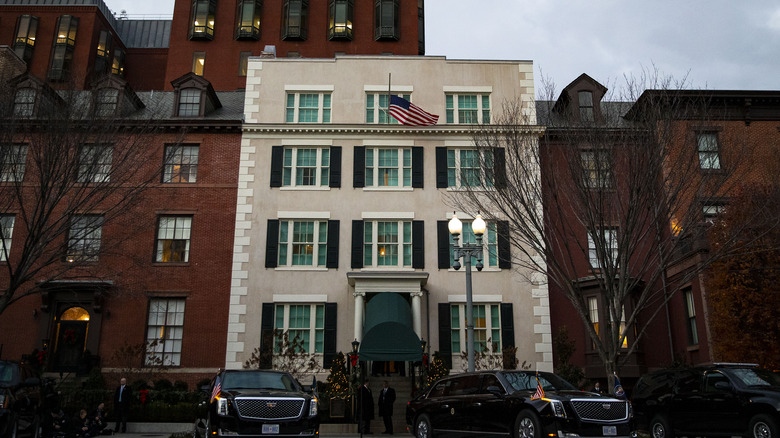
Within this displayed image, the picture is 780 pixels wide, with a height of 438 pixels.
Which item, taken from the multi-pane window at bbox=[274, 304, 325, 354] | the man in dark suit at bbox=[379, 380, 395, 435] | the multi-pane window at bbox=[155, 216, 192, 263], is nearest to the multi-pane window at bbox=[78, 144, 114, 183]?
the multi-pane window at bbox=[155, 216, 192, 263]

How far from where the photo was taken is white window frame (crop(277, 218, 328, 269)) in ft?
89.2

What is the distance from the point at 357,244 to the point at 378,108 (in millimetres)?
6605

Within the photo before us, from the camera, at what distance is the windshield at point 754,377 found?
14.3 meters

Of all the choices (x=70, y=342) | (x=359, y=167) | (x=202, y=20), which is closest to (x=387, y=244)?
(x=359, y=167)

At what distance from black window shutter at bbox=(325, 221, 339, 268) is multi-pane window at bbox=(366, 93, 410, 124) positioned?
535cm

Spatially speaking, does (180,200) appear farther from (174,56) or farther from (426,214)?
(174,56)

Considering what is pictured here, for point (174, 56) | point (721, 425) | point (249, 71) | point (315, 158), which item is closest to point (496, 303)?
point (315, 158)

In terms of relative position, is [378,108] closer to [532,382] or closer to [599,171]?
[599,171]

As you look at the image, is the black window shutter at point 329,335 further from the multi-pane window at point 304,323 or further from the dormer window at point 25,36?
the dormer window at point 25,36

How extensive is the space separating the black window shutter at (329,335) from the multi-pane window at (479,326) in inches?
191

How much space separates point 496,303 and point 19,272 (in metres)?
17.6

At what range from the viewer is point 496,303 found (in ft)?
88.0

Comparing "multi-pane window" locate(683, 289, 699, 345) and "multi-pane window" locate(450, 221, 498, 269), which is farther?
"multi-pane window" locate(450, 221, 498, 269)

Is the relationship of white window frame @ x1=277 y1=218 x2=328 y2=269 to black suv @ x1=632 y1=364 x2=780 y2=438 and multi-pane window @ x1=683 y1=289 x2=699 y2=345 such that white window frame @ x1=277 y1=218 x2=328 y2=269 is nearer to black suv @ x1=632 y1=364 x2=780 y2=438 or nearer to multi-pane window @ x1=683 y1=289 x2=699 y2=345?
black suv @ x1=632 y1=364 x2=780 y2=438
